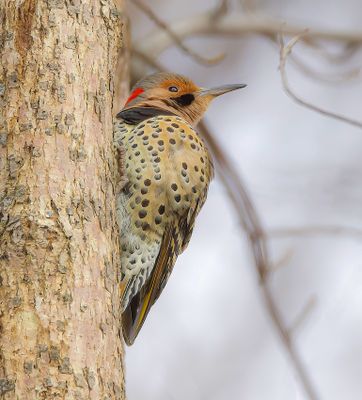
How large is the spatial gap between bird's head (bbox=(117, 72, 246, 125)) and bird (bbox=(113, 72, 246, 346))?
0.86 ft

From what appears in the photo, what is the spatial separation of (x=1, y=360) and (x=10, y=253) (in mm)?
325

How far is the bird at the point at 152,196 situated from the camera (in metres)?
3.37

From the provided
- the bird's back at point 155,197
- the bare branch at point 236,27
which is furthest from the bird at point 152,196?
the bare branch at point 236,27

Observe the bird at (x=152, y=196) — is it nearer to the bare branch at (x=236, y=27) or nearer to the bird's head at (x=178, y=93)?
the bird's head at (x=178, y=93)

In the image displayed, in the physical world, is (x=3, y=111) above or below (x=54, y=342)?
above

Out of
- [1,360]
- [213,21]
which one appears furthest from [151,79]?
[1,360]

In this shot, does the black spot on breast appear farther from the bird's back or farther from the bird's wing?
the bird's wing

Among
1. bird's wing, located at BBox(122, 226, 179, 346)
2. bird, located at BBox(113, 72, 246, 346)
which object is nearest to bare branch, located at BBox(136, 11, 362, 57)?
bird, located at BBox(113, 72, 246, 346)

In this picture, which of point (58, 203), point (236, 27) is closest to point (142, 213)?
point (58, 203)

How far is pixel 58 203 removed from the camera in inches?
101

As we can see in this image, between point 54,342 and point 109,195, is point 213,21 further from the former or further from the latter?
point 54,342

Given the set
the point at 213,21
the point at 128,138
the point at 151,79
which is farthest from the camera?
the point at 213,21

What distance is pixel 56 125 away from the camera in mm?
2686

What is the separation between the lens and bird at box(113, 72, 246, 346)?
3371mm
